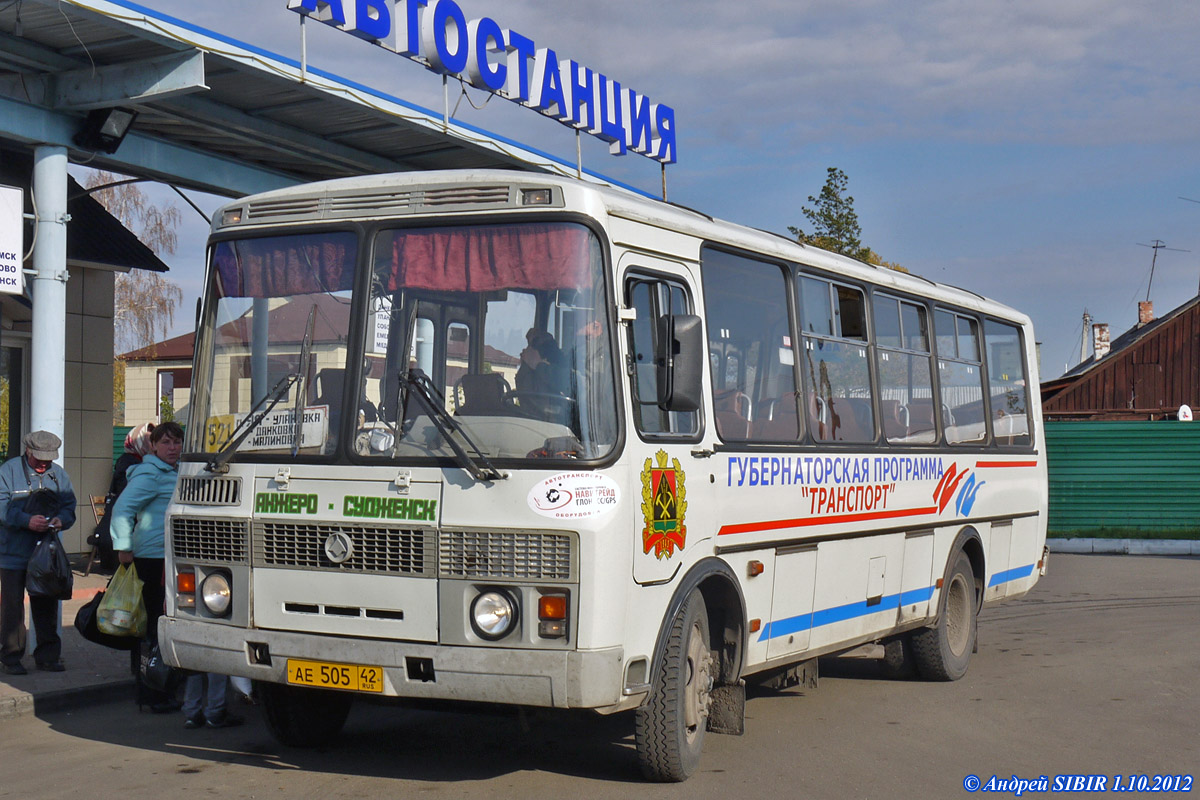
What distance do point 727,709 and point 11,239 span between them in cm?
657

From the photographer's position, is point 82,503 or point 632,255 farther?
point 82,503

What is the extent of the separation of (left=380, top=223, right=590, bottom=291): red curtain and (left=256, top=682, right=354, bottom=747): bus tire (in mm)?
2419

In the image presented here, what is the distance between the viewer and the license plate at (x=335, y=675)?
616cm

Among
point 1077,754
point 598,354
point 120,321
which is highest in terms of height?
Answer: point 120,321

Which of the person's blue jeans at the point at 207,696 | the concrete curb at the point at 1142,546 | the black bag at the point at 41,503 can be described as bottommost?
the concrete curb at the point at 1142,546

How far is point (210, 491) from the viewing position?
6.70 metres

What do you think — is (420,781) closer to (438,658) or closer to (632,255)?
(438,658)

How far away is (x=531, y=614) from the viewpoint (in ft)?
19.5

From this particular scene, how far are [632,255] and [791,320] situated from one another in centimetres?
202

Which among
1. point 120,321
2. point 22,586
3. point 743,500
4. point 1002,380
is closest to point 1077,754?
point 743,500

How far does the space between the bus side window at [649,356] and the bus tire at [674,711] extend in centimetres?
87

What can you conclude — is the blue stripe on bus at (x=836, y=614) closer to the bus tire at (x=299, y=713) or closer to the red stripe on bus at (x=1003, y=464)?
the red stripe on bus at (x=1003, y=464)

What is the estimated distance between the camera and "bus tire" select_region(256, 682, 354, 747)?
23.9 ft

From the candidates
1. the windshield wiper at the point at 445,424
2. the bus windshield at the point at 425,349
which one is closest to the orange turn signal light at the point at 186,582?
the bus windshield at the point at 425,349
